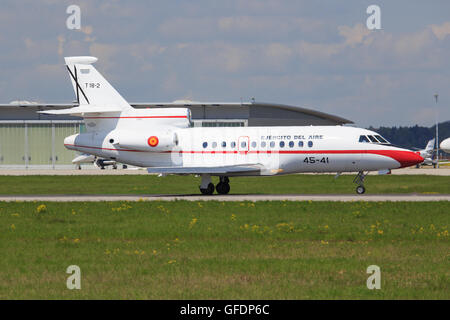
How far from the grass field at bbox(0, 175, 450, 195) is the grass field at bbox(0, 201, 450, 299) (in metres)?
14.8

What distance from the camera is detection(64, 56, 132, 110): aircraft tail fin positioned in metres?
39.6

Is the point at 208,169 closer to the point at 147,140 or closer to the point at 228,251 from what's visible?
the point at 147,140

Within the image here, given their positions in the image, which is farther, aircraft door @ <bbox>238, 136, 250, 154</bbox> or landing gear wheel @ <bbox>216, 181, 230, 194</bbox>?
landing gear wheel @ <bbox>216, 181, 230, 194</bbox>

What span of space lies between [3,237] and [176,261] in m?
6.83

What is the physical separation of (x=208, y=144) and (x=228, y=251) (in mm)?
20531

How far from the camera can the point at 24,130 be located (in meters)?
87.0

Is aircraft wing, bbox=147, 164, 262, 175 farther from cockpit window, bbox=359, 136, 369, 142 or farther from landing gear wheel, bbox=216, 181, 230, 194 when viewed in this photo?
cockpit window, bbox=359, 136, 369, 142

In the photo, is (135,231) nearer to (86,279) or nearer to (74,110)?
(86,279)

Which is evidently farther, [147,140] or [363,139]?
[147,140]

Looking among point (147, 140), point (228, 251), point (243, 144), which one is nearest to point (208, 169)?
point (243, 144)

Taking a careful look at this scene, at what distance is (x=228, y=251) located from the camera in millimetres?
18406

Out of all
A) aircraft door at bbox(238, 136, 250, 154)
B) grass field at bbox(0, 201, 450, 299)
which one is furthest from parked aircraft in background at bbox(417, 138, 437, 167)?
grass field at bbox(0, 201, 450, 299)
